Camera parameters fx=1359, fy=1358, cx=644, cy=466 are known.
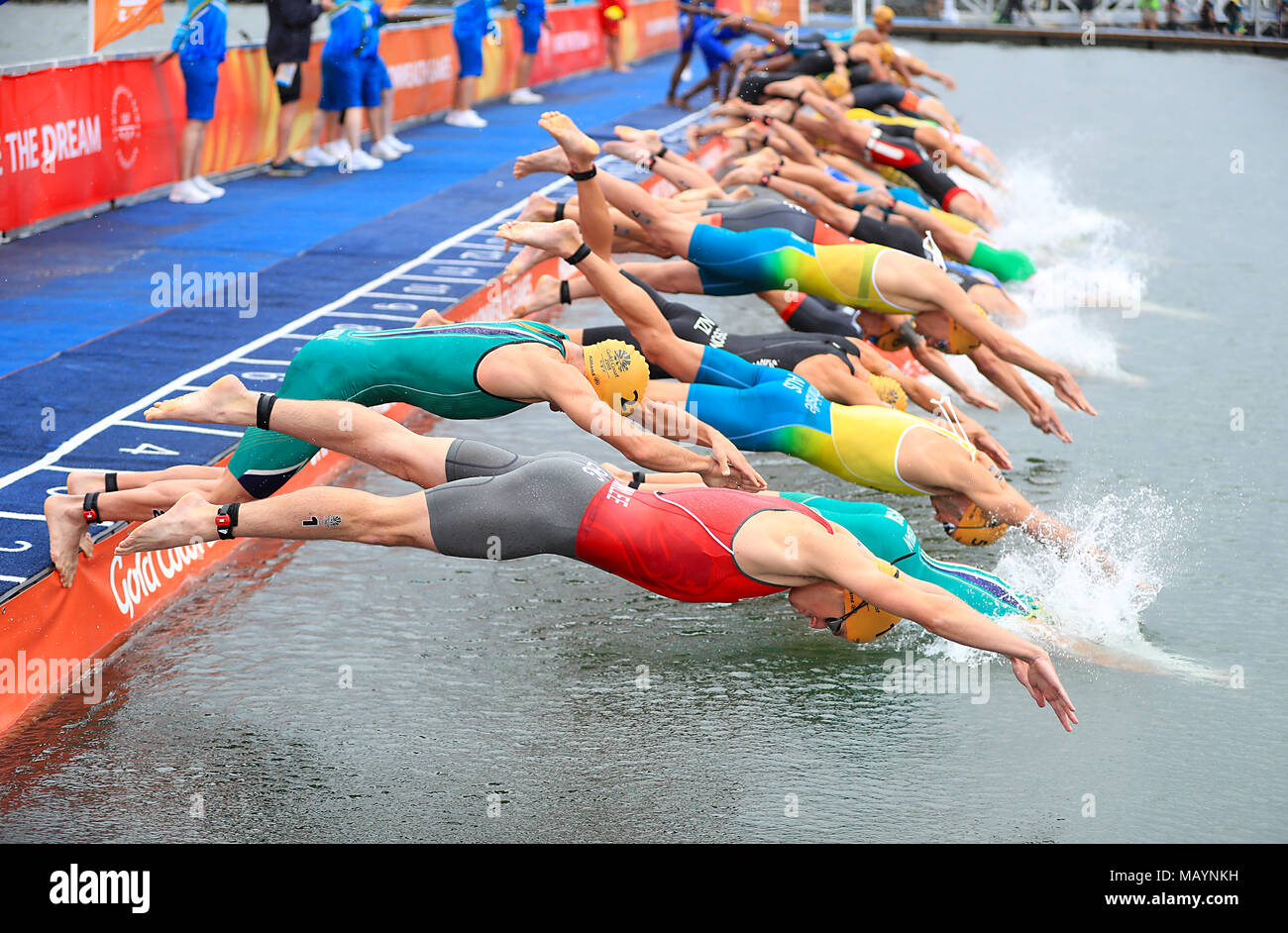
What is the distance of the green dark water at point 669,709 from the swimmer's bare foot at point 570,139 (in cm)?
204

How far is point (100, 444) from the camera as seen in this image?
22.8ft

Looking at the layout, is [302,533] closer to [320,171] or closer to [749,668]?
[749,668]

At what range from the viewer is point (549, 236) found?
6535 mm

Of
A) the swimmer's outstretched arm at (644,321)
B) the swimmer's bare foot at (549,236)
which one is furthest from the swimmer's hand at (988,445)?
the swimmer's bare foot at (549,236)

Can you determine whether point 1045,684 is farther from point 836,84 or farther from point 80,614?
point 836,84

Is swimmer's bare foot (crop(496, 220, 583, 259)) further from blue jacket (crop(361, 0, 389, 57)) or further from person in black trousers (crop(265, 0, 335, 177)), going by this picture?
blue jacket (crop(361, 0, 389, 57))

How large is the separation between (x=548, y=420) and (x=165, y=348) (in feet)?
8.07

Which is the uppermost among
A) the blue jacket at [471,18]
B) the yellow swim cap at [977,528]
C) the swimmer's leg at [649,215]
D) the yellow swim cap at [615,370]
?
the blue jacket at [471,18]

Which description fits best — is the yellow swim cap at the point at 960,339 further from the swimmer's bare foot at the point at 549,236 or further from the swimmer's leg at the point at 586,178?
the swimmer's bare foot at the point at 549,236

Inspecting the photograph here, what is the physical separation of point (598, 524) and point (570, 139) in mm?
2270

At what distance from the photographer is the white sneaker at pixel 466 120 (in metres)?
18.4

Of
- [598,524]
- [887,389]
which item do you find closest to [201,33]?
[887,389]
